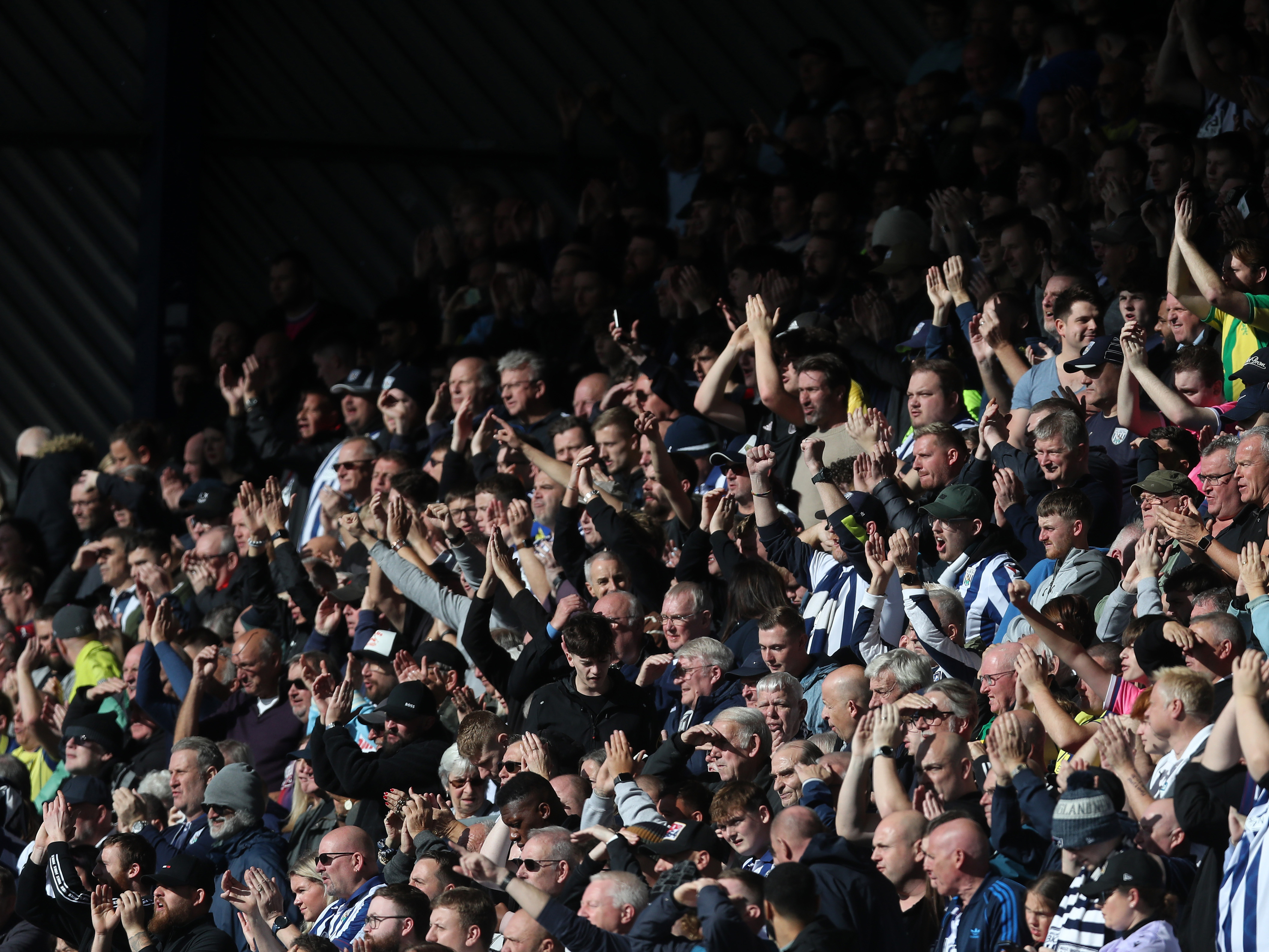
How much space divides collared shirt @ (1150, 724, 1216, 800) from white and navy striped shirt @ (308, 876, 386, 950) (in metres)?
2.76

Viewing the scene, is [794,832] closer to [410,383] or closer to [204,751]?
[204,751]

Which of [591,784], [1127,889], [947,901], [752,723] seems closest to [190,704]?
[591,784]

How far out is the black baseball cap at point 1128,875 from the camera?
5242 millimetres

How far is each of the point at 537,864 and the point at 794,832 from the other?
0.95 metres

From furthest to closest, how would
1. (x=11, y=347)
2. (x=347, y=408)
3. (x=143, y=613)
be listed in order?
(x=11, y=347)
(x=347, y=408)
(x=143, y=613)

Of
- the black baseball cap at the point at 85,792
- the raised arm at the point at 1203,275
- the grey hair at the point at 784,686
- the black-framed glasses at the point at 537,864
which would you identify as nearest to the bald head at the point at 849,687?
the grey hair at the point at 784,686

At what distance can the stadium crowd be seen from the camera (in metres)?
6.03

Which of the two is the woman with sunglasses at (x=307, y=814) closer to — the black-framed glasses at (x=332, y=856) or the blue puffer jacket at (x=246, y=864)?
the blue puffer jacket at (x=246, y=864)

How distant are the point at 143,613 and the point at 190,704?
4.38ft

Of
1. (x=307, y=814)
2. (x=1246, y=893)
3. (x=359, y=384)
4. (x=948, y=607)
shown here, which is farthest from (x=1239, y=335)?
(x=359, y=384)

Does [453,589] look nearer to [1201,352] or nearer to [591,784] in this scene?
[591,784]

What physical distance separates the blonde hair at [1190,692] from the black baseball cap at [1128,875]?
26.0 inches

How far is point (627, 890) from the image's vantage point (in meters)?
6.18

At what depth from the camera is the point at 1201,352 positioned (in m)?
7.96
